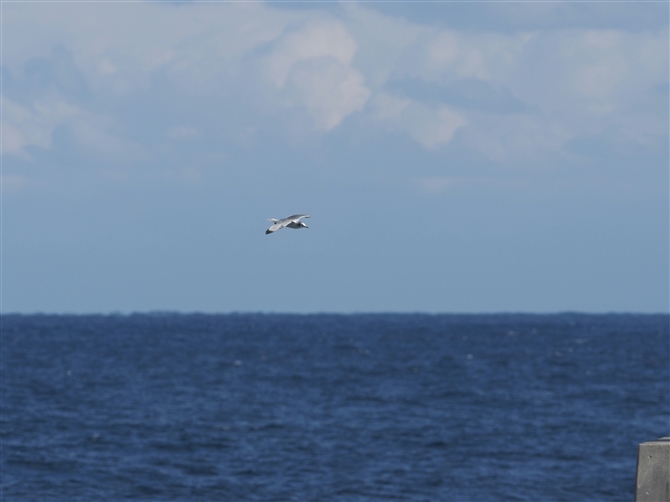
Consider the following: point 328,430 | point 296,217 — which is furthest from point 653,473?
point 328,430

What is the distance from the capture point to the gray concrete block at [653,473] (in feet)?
31.5

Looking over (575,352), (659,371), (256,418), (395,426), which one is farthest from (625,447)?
(575,352)

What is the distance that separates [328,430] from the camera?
43.6 meters

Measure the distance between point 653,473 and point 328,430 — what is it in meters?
34.7

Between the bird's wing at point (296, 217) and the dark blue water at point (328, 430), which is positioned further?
the dark blue water at point (328, 430)

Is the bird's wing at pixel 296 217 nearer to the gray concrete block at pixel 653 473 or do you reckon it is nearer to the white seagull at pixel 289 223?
the white seagull at pixel 289 223

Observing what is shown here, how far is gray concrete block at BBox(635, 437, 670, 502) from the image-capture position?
9594 mm

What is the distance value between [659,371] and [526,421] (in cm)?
3672

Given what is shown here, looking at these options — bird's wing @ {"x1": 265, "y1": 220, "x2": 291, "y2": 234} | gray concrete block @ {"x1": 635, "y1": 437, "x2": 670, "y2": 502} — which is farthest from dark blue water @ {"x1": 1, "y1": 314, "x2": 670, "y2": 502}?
bird's wing @ {"x1": 265, "y1": 220, "x2": 291, "y2": 234}

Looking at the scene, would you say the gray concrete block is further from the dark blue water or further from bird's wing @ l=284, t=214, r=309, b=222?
the dark blue water

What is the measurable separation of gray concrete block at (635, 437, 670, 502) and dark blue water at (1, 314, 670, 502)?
827 inches

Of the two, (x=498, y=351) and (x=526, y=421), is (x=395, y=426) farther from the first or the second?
(x=498, y=351)

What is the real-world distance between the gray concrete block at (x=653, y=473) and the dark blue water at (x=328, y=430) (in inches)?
827

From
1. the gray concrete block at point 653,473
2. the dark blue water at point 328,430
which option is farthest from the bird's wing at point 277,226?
the dark blue water at point 328,430
